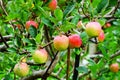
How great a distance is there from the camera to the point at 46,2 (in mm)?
1312

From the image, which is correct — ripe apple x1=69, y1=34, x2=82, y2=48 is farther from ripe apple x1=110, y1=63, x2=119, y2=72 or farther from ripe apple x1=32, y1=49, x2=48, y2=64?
ripe apple x1=110, y1=63, x2=119, y2=72

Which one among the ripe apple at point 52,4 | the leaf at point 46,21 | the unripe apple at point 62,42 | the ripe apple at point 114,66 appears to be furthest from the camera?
the ripe apple at point 114,66

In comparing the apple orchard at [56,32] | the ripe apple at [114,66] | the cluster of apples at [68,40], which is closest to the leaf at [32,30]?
the apple orchard at [56,32]

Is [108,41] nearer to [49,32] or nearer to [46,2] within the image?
[49,32]

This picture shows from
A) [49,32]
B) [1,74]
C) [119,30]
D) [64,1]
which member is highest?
[64,1]

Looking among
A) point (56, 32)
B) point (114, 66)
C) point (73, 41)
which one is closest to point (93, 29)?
point (73, 41)

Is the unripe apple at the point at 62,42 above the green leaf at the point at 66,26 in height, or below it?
below

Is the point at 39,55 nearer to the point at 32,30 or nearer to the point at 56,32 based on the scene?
the point at 32,30

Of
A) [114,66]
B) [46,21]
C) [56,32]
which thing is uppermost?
[46,21]

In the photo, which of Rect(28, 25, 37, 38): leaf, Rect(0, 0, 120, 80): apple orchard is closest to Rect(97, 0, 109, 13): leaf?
Rect(0, 0, 120, 80): apple orchard

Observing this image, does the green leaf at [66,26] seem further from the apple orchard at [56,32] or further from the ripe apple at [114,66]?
the ripe apple at [114,66]

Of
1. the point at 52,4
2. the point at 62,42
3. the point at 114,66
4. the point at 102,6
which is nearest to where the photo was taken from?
the point at 62,42

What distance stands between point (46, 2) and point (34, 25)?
0.10m

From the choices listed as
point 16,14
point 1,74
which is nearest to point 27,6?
point 16,14
